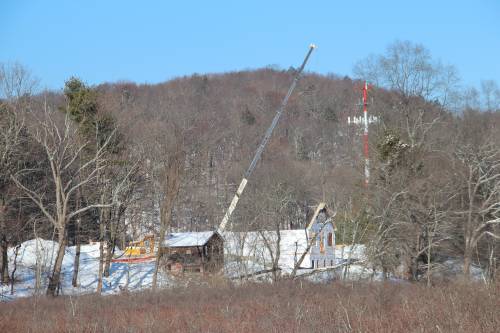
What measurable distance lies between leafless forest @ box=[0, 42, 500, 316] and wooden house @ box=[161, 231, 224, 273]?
1529mm

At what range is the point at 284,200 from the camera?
38.1m

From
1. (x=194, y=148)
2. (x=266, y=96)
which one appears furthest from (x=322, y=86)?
(x=194, y=148)

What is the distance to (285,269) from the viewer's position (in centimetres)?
3472

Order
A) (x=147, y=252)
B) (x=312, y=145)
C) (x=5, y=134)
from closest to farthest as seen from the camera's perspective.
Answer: (x=5, y=134)
(x=147, y=252)
(x=312, y=145)

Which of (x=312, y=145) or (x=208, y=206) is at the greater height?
(x=312, y=145)

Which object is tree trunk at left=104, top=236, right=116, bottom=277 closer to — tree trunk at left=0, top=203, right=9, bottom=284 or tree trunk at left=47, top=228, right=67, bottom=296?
tree trunk at left=47, top=228, right=67, bottom=296

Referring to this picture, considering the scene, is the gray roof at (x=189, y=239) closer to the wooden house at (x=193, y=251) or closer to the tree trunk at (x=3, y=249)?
the wooden house at (x=193, y=251)

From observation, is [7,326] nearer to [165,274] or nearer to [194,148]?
[165,274]

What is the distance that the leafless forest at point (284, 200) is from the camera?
1606 cm

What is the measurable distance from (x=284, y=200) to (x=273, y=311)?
2213cm

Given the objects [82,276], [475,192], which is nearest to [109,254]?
[82,276]

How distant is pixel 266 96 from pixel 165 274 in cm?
7149

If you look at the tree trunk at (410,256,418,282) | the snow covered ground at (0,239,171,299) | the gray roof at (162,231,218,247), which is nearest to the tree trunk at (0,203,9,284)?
the snow covered ground at (0,239,171,299)

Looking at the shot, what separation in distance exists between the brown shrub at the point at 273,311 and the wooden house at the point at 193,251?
968 centimetres
